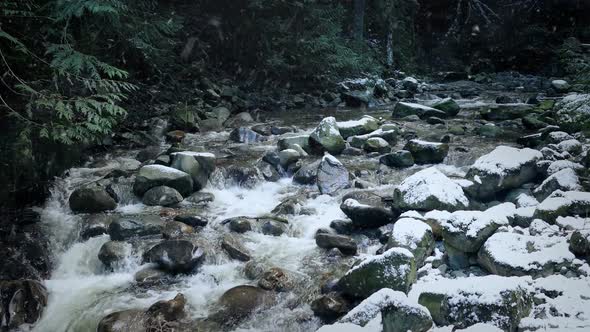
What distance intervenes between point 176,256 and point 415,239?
2.50 meters

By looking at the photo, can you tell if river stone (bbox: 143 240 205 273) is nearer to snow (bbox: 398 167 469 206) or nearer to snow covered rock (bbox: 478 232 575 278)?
snow (bbox: 398 167 469 206)

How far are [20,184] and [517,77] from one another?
19.4 metres

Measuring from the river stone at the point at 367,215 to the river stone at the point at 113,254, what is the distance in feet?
8.72

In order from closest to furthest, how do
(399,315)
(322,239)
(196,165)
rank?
(399,315), (322,239), (196,165)

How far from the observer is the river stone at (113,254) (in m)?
4.57

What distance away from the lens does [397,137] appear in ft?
29.1

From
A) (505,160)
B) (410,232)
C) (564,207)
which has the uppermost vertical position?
(505,160)

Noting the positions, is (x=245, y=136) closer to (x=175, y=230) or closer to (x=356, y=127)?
(x=356, y=127)

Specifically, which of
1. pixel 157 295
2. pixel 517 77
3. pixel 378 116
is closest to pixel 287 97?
pixel 378 116

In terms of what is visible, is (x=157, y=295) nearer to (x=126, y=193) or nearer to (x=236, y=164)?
(x=126, y=193)

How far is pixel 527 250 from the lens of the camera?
→ 12.5ft

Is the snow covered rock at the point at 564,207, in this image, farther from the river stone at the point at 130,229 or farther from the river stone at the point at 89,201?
the river stone at the point at 89,201

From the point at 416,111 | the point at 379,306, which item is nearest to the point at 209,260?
the point at 379,306

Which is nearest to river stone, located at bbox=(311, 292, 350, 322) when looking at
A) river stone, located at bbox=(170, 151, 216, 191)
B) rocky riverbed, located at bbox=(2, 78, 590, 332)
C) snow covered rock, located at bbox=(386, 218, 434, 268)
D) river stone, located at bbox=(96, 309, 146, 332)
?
rocky riverbed, located at bbox=(2, 78, 590, 332)
